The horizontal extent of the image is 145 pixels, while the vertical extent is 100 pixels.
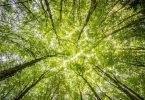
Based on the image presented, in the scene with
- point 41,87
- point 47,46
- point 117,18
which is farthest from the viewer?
point 41,87

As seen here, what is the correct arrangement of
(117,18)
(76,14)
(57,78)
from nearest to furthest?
(117,18) → (76,14) → (57,78)

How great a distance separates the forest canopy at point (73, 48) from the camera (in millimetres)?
6504

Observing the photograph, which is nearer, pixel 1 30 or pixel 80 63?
pixel 1 30

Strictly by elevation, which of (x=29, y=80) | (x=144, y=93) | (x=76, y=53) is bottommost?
(x=144, y=93)

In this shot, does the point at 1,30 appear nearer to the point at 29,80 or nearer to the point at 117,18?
the point at 29,80

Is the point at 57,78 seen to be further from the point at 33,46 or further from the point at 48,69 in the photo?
the point at 33,46

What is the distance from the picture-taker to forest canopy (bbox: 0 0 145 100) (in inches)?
256

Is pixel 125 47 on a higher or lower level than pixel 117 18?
lower

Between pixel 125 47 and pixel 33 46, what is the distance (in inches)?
197

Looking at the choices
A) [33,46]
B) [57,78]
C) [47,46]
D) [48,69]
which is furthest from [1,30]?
[57,78]

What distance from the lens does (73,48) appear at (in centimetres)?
1016

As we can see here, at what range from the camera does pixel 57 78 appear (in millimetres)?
11414

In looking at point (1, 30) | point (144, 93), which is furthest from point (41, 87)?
point (144, 93)

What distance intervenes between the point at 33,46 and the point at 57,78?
4367mm
